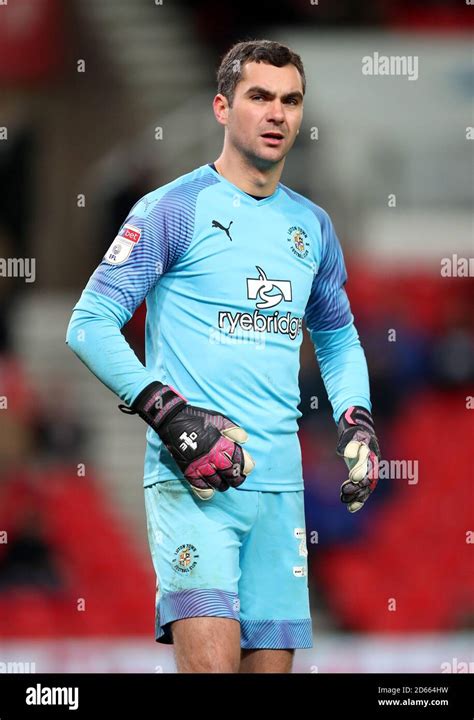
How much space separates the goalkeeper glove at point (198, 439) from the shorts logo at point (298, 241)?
60cm

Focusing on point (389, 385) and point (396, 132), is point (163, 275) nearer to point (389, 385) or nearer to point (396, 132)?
point (389, 385)

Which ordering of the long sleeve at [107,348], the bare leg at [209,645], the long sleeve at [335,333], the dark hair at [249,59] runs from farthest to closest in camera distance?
1. the long sleeve at [335,333]
2. the dark hair at [249,59]
3. the long sleeve at [107,348]
4. the bare leg at [209,645]

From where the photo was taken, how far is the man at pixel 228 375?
3.79 meters

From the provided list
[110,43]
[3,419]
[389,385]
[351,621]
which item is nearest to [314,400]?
[389,385]

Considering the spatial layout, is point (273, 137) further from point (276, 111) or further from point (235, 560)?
point (235, 560)

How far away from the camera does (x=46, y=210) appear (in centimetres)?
1109

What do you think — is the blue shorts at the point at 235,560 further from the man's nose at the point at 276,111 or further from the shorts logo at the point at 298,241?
the man's nose at the point at 276,111

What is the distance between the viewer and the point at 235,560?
153 inches

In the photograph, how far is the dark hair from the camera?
4.05 m

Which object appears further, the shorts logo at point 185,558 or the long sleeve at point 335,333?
the long sleeve at point 335,333

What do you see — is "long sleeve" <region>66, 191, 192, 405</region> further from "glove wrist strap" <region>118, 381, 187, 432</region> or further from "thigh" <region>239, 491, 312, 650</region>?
"thigh" <region>239, 491, 312, 650</region>

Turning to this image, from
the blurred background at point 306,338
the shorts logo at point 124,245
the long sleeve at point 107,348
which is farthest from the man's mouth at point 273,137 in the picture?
the blurred background at point 306,338

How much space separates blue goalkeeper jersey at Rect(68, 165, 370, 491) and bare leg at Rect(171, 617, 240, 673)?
0.40 metres
